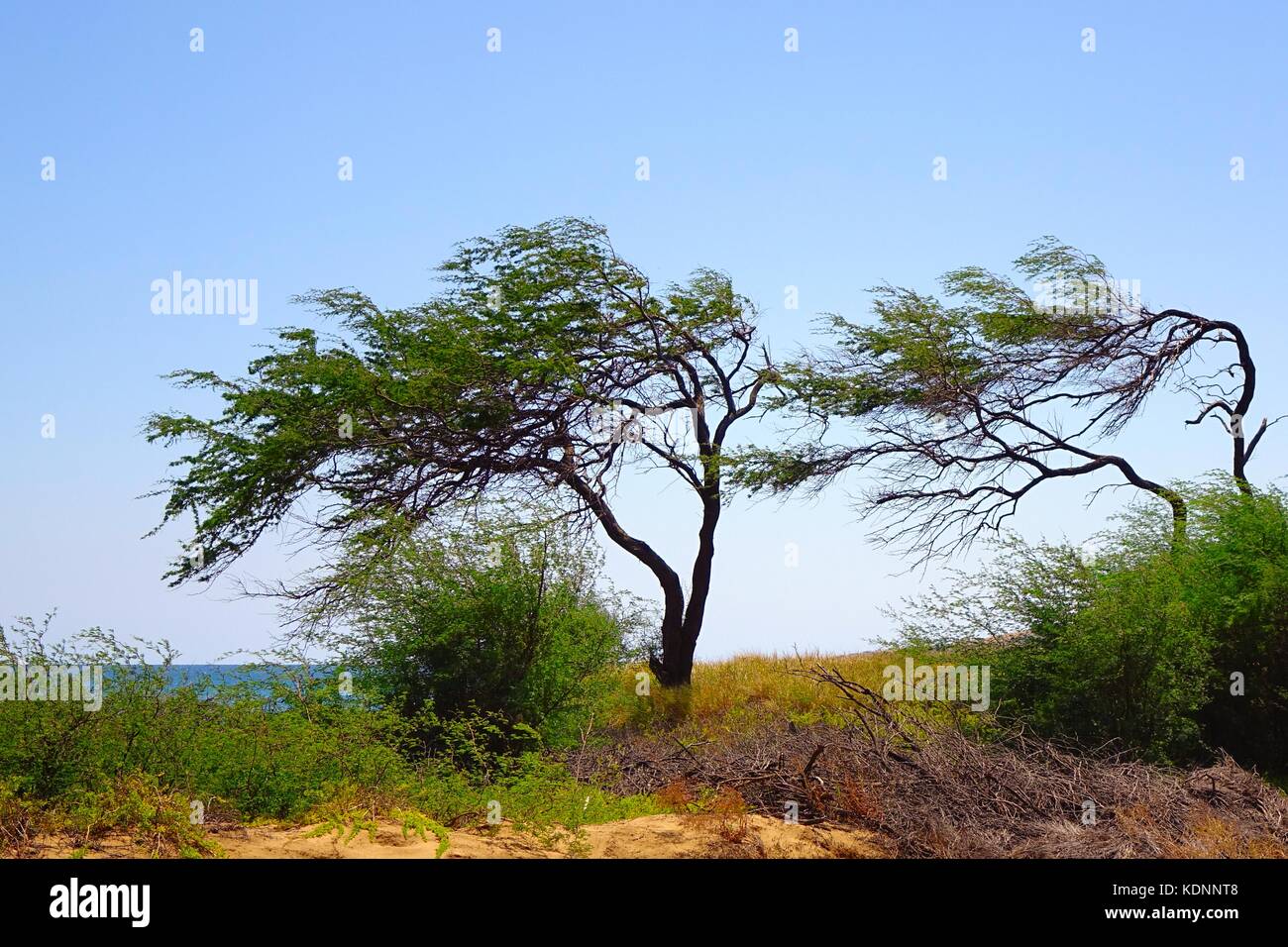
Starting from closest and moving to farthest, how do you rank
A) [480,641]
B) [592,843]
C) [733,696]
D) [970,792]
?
[592,843] → [970,792] → [480,641] → [733,696]

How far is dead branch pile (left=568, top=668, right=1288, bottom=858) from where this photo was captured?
1078cm

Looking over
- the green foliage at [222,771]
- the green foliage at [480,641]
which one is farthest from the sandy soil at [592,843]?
the green foliage at [480,641]

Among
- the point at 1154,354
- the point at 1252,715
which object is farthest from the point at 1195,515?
the point at 1154,354

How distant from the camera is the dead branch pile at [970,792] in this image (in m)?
10.8

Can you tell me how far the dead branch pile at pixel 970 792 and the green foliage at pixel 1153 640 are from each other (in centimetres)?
184

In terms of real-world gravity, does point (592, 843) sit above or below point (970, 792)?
below

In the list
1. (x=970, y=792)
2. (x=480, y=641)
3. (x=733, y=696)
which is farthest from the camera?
(x=733, y=696)

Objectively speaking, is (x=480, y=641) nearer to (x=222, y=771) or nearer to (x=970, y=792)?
(x=222, y=771)

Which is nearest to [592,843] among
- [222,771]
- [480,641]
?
[222,771]

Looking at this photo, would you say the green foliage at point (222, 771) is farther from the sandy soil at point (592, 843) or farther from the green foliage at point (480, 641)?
the green foliage at point (480, 641)

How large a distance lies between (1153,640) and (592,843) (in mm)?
8961

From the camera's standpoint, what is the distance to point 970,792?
454 inches

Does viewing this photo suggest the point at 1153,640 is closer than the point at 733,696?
Yes
